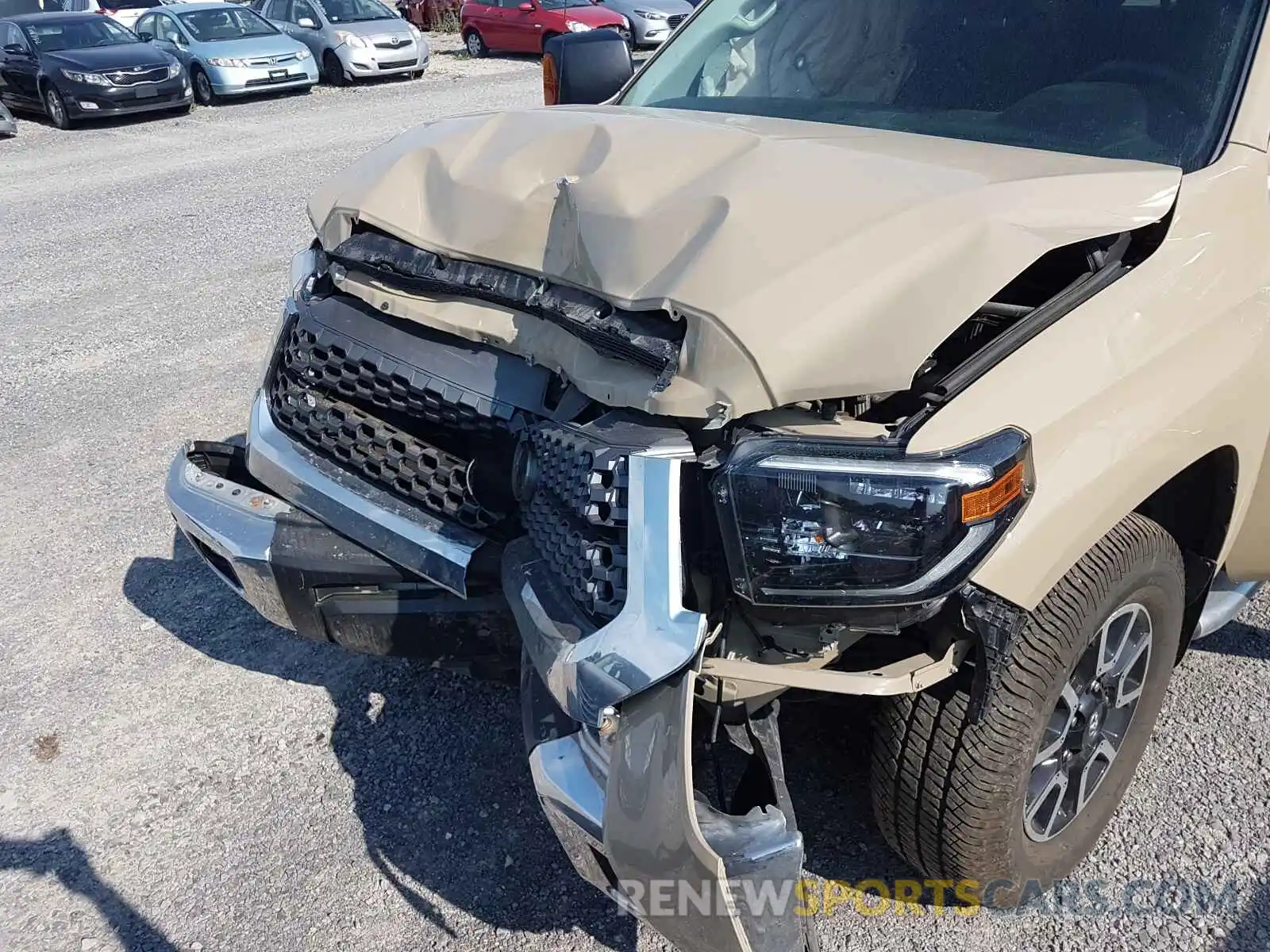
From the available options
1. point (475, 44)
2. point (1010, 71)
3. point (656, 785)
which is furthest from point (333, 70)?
point (656, 785)

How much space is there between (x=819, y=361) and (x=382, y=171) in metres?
1.35

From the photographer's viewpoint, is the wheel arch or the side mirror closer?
the wheel arch

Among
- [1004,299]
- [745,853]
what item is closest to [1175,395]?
[1004,299]

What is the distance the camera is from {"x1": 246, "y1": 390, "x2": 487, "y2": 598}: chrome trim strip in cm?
228

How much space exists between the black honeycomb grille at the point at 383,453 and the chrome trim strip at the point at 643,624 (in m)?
0.59

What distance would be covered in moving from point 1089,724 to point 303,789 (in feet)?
6.35

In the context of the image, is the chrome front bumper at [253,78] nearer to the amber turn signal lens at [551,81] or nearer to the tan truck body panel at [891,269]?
the amber turn signal lens at [551,81]

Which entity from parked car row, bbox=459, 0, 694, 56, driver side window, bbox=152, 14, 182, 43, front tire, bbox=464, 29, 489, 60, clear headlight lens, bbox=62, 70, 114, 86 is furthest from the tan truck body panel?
front tire, bbox=464, 29, 489, 60

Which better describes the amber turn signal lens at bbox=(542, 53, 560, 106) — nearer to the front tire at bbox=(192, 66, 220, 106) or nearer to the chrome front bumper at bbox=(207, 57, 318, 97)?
the chrome front bumper at bbox=(207, 57, 318, 97)

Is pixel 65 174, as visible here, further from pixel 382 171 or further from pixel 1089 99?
pixel 1089 99

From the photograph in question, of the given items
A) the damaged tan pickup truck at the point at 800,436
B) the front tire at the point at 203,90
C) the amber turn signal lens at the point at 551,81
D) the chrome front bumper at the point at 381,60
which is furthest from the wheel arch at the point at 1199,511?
the chrome front bumper at the point at 381,60

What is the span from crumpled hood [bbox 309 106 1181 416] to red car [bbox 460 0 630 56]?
15592 mm

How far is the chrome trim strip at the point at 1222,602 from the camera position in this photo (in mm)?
2730

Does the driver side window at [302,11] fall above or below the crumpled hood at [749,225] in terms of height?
below
